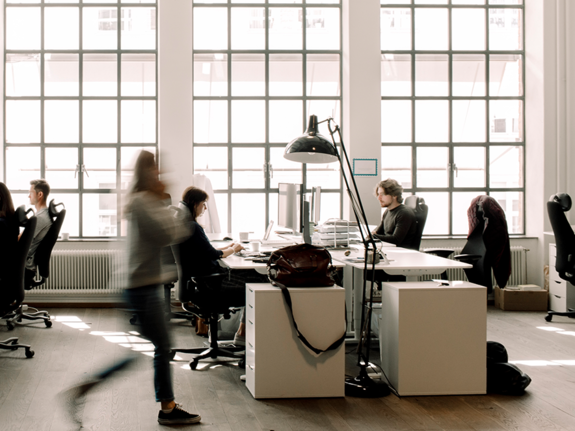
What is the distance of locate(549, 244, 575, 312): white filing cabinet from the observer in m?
5.42

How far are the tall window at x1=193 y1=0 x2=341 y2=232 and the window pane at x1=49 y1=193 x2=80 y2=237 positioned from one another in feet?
4.51

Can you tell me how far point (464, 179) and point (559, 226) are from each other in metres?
1.62

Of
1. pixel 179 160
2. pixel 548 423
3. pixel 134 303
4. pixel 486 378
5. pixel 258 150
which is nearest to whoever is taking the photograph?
pixel 134 303

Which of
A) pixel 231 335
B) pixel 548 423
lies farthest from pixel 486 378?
pixel 231 335

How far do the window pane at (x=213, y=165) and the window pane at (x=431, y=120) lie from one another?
2.21 meters

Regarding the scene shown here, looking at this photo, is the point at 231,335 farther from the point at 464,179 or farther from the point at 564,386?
the point at 464,179

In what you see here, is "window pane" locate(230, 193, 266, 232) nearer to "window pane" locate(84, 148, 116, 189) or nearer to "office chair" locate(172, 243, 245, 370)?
"window pane" locate(84, 148, 116, 189)

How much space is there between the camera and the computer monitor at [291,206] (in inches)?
166

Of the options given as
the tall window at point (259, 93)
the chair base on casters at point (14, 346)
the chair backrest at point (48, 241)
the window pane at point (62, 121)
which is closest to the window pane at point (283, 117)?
the tall window at point (259, 93)

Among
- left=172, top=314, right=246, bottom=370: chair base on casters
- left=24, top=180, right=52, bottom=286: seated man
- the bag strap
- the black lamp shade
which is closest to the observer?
the bag strap

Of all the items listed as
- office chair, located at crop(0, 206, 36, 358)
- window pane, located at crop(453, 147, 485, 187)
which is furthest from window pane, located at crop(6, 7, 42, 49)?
window pane, located at crop(453, 147, 485, 187)

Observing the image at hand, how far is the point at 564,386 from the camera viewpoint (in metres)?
3.19

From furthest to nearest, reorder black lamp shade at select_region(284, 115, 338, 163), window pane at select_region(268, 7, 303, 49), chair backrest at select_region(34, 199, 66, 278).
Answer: window pane at select_region(268, 7, 303, 49) → chair backrest at select_region(34, 199, 66, 278) → black lamp shade at select_region(284, 115, 338, 163)

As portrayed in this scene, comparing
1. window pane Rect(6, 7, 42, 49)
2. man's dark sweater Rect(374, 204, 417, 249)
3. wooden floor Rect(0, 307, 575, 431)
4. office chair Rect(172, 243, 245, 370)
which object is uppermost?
window pane Rect(6, 7, 42, 49)
